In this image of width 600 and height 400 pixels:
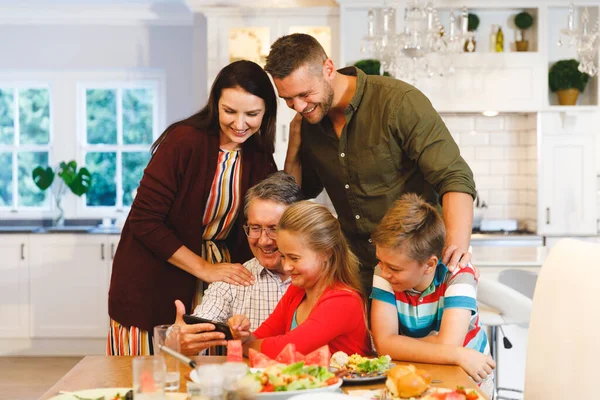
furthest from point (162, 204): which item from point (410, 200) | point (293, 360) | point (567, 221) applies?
point (567, 221)

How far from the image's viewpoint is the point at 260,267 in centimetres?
245

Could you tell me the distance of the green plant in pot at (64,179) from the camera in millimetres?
6078

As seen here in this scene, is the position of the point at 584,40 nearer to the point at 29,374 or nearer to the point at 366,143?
the point at 366,143

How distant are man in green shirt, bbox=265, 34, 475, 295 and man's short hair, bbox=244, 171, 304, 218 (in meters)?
0.20

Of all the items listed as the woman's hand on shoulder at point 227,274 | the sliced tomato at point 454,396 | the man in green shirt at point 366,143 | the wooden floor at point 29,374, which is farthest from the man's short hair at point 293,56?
the wooden floor at point 29,374

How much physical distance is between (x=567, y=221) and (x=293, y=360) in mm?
4459


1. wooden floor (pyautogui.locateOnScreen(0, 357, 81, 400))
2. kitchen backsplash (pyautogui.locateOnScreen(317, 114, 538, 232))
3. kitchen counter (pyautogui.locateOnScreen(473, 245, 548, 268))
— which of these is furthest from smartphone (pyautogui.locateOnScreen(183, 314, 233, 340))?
kitchen backsplash (pyautogui.locateOnScreen(317, 114, 538, 232))

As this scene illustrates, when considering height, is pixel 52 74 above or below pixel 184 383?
above

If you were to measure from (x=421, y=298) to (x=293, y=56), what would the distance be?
2.48ft

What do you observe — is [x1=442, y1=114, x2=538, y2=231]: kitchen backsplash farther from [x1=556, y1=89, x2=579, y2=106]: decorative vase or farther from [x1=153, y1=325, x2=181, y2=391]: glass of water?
[x1=153, y1=325, x2=181, y2=391]: glass of water

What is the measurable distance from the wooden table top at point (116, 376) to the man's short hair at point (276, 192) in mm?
576

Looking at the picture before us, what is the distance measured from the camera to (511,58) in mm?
5633

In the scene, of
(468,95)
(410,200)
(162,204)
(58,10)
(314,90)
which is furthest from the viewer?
(58,10)

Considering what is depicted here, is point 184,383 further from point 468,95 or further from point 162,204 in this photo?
point 468,95
